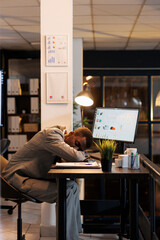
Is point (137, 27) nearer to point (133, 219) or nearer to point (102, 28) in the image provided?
point (102, 28)

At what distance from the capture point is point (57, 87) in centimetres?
351

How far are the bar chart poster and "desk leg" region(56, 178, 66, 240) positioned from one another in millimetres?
1587

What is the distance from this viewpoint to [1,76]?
6961mm

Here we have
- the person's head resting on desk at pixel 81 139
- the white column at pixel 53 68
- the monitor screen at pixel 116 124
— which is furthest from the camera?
the white column at pixel 53 68

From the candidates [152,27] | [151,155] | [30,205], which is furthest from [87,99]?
[151,155]

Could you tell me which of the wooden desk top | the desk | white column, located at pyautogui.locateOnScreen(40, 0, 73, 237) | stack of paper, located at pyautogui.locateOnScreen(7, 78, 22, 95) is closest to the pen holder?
the desk

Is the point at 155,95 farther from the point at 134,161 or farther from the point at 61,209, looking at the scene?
the point at 61,209

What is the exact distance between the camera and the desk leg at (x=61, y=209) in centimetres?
234

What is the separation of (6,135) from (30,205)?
2.33 m

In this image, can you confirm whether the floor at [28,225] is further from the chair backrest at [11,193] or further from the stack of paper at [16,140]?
the stack of paper at [16,140]

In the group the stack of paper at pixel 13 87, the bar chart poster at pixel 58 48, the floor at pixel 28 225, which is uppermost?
the bar chart poster at pixel 58 48

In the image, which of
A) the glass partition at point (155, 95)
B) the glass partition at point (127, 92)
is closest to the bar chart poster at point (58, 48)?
the glass partition at point (127, 92)

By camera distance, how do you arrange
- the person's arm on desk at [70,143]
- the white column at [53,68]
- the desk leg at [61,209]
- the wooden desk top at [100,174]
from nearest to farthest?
the wooden desk top at [100,174] → the desk leg at [61,209] → the person's arm on desk at [70,143] → the white column at [53,68]

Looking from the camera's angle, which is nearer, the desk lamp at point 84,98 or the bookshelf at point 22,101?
the desk lamp at point 84,98
